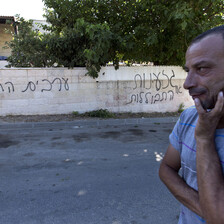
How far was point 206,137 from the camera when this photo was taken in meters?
0.92

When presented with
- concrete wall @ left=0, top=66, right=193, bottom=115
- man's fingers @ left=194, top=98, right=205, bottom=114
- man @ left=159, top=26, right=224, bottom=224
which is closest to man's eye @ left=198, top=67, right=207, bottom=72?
man @ left=159, top=26, right=224, bottom=224

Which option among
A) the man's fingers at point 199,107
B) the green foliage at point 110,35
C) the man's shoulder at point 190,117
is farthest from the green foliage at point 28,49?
the man's fingers at point 199,107

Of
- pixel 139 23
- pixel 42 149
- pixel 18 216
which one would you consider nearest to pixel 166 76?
pixel 139 23

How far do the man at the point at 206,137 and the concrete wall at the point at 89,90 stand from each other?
27.5ft

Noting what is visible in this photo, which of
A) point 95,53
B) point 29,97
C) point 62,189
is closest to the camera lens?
point 62,189

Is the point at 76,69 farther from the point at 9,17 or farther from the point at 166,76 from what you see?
the point at 9,17

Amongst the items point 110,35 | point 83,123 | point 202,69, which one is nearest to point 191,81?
point 202,69

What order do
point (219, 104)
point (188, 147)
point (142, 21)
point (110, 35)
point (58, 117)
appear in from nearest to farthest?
point (219, 104), point (188, 147), point (110, 35), point (58, 117), point (142, 21)

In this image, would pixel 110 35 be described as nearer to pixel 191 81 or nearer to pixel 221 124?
pixel 191 81

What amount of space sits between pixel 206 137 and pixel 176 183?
37 centimetres

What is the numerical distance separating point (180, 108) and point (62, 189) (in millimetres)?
8075

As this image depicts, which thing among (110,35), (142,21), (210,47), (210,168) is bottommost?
(210,168)

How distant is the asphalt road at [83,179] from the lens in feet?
9.29

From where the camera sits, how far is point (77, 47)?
914 cm
